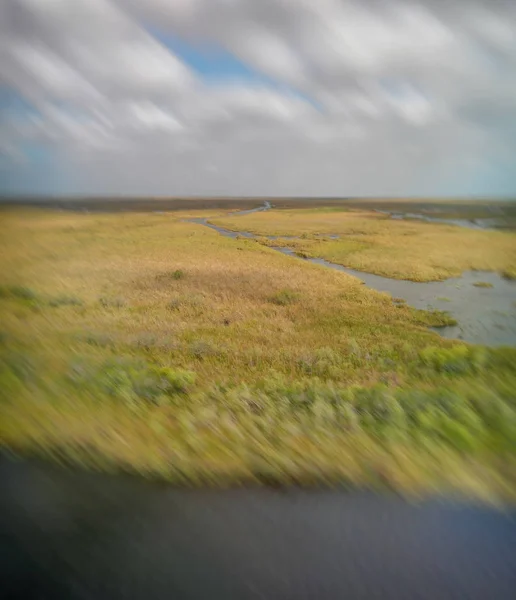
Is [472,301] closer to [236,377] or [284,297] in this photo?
[284,297]

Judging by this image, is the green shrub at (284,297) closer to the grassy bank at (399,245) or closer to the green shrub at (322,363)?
the green shrub at (322,363)

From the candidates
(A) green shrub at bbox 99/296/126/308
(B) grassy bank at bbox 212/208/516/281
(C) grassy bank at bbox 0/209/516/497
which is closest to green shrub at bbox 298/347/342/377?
(C) grassy bank at bbox 0/209/516/497

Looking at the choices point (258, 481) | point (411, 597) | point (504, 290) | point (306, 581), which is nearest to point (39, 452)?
point (258, 481)

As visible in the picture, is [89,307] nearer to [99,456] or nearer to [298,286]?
[99,456]

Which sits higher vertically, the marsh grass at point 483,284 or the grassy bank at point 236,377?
the marsh grass at point 483,284

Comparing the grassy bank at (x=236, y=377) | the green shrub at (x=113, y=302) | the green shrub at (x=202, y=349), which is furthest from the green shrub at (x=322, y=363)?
the green shrub at (x=113, y=302)

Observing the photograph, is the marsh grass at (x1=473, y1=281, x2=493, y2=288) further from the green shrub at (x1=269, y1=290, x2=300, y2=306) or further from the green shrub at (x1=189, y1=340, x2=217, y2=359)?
the green shrub at (x1=189, y1=340, x2=217, y2=359)
